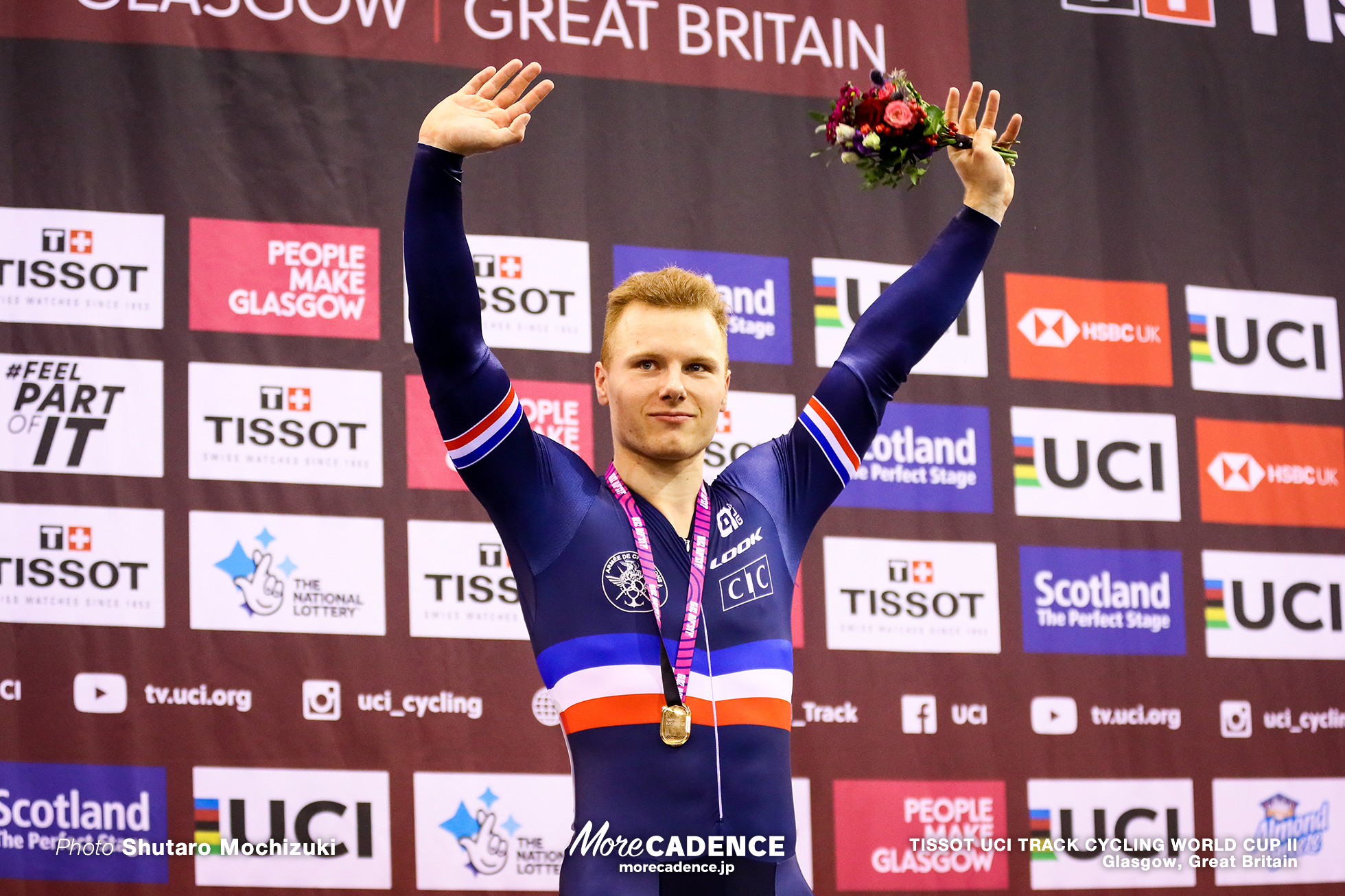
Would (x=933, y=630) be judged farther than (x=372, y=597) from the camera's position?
Yes

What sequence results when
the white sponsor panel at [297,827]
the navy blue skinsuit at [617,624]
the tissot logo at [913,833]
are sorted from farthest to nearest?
the tissot logo at [913,833] → the white sponsor panel at [297,827] → the navy blue skinsuit at [617,624]

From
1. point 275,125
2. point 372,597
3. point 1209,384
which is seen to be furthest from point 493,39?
point 1209,384

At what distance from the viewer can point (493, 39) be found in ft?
14.6

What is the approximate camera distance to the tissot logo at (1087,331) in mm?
4719

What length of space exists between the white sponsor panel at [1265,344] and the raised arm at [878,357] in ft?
8.90

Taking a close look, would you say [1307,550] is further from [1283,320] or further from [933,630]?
[933,630]

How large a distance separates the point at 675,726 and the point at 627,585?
0.23 metres

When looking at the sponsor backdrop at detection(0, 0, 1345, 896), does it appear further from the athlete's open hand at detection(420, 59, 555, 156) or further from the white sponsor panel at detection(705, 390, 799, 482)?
the athlete's open hand at detection(420, 59, 555, 156)

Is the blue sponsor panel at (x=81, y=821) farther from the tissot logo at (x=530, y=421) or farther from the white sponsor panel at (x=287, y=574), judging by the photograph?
the tissot logo at (x=530, y=421)

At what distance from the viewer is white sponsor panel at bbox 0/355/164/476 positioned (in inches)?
152

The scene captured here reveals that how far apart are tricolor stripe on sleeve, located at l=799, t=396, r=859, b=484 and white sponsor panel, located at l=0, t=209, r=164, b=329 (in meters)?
2.39

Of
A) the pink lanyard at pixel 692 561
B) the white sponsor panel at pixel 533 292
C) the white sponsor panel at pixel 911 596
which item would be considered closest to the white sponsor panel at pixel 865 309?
the white sponsor panel at pixel 911 596

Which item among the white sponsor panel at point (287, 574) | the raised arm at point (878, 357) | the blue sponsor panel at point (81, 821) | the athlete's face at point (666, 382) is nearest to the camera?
the athlete's face at point (666, 382)

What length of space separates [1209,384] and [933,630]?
1.38m
